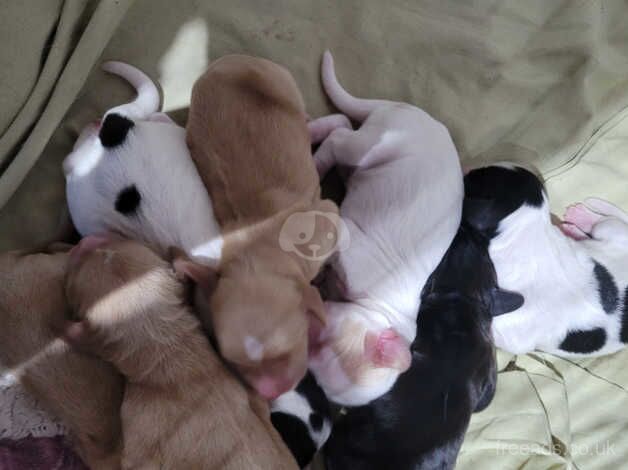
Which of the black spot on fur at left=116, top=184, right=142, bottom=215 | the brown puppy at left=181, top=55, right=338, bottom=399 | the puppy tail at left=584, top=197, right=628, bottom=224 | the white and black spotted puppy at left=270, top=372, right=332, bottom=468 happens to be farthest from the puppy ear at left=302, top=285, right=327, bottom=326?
the puppy tail at left=584, top=197, right=628, bottom=224

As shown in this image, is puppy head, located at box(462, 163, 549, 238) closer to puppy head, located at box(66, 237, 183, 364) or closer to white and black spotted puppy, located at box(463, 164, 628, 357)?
white and black spotted puppy, located at box(463, 164, 628, 357)

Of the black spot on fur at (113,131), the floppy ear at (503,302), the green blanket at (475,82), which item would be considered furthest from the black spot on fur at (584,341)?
the black spot on fur at (113,131)

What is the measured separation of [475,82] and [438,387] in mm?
1236

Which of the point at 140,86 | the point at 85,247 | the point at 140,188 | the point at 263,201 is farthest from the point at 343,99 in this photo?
the point at 85,247

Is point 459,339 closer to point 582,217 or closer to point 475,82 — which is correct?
point 582,217

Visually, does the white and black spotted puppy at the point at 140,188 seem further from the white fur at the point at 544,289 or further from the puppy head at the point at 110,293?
the white fur at the point at 544,289

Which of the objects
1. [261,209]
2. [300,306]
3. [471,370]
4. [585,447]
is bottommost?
[585,447]

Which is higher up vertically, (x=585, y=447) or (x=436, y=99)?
(x=436, y=99)

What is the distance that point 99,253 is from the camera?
Result: 65.3 inches

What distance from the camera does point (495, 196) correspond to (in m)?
2.12

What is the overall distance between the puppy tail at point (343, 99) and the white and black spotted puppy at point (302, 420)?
98cm

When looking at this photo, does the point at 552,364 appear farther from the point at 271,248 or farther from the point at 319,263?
the point at 271,248

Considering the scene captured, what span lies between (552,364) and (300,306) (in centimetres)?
119

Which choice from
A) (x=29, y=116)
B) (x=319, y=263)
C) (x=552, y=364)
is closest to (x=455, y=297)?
(x=319, y=263)
